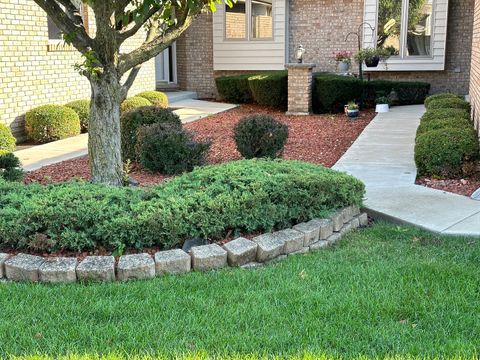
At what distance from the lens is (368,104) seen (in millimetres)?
Result: 15352

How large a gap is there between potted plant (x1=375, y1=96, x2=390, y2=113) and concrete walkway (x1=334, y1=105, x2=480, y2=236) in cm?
409

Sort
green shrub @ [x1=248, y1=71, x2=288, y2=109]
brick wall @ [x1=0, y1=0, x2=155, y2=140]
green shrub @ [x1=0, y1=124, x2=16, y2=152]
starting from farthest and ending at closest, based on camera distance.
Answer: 1. green shrub @ [x1=248, y1=71, x2=288, y2=109]
2. brick wall @ [x1=0, y1=0, x2=155, y2=140]
3. green shrub @ [x1=0, y1=124, x2=16, y2=152]

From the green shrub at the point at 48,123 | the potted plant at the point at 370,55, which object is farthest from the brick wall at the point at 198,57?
the green shrub at the point at 48,123

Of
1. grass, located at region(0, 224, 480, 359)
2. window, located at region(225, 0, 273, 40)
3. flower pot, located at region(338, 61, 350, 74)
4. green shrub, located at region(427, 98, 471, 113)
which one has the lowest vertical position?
grass, located at region(0, 224, 480, 359)

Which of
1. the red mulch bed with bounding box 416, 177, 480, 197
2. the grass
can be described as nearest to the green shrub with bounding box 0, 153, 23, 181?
the grass

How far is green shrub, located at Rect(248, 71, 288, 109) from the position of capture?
14.8m

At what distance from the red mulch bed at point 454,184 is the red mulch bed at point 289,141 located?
161cm

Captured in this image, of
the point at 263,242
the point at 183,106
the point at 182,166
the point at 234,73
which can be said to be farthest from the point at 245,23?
the point at 263,242

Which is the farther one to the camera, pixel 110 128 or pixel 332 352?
pixel 110 128

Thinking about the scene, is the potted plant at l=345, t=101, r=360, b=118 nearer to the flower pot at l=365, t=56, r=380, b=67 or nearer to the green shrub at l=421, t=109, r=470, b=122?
the flower pot at l=365, t=56, r=380, b=67

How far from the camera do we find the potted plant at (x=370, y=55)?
14.8 m

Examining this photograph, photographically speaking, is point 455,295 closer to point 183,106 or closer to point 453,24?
point 183,106

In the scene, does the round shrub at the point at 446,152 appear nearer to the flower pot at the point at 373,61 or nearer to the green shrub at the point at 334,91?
the green shrub at the point at 334,91

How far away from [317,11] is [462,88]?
190 inches
